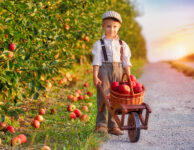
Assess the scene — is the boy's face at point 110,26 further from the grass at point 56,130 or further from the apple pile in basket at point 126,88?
the grass at point 56,130

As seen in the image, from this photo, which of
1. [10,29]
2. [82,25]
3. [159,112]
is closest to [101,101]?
[10,29]

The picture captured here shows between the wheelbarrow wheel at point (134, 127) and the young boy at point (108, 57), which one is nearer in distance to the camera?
the wheelbarrow wheel at point (134, 127)

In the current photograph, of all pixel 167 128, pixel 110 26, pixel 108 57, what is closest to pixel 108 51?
pixel 108 57

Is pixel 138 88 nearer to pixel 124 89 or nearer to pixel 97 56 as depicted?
pixel 124 89

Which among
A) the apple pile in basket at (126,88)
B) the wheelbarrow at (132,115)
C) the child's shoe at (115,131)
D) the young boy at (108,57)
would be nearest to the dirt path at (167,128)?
the child's shoe at (115,131)

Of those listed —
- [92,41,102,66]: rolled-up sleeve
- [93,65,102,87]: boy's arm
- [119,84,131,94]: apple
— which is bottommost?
[119,84,131,94]: apple

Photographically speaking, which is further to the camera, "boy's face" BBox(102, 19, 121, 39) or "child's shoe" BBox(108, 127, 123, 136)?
"child's shoe" BBox(108, 127, 123, 136)

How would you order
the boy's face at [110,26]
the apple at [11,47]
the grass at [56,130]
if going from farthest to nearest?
the boy's face at [110,26], the grass at [56,130], the apple at [11,47]

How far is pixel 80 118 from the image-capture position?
4367 millimetres

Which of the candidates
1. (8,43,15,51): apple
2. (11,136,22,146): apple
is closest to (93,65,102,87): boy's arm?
(8,43,15,51): apple

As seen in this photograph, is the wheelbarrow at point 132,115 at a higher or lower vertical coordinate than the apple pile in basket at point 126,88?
lower

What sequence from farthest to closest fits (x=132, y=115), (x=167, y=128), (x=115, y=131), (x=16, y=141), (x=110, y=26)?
1. (x=167, y=128)
2. (x=115, y=131)
3. (x=110, y=26)
4. (x=132, y=115)
5. (x=16, y=141)

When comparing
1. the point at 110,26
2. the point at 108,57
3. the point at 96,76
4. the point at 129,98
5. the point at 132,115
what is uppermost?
the point at 110,26

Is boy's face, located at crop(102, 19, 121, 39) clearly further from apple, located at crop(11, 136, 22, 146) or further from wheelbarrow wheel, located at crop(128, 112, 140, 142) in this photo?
apple, located at crop(11, 136, 22, 146)
